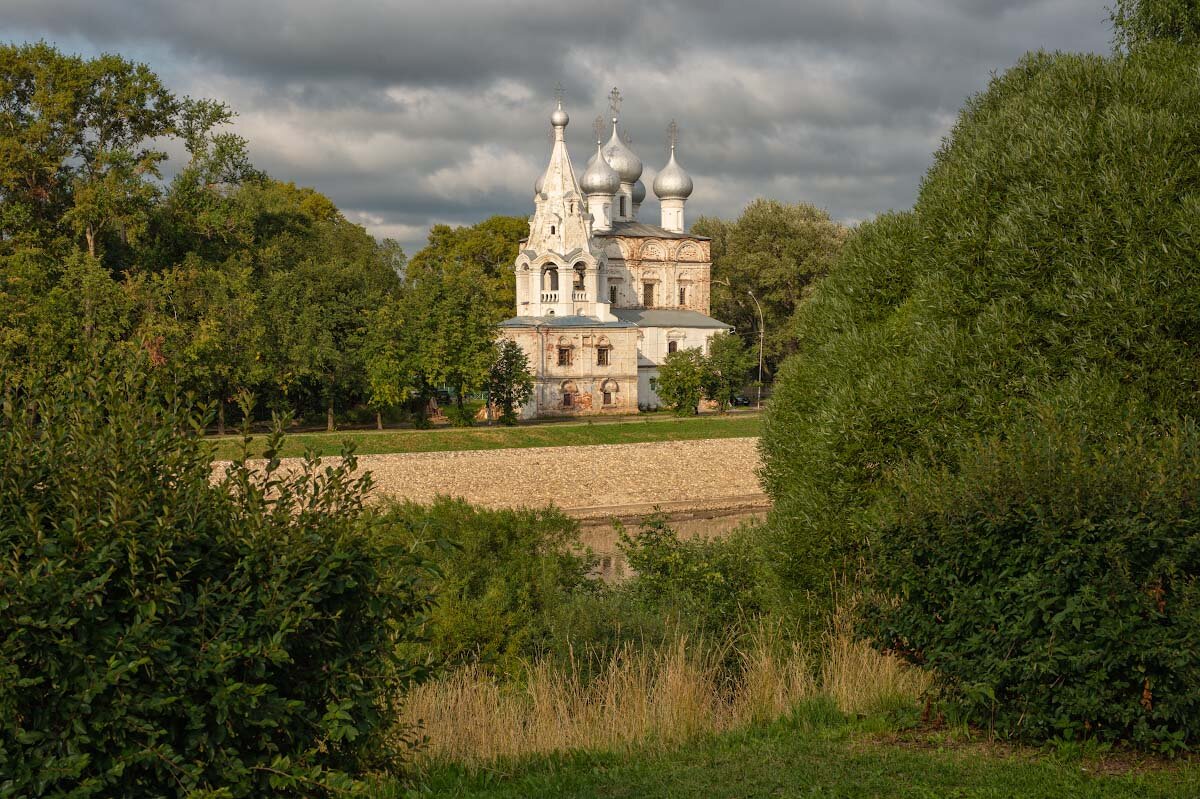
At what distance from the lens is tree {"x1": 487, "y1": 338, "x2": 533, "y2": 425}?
4391 centimetres

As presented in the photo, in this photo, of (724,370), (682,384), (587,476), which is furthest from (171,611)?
(724,370)

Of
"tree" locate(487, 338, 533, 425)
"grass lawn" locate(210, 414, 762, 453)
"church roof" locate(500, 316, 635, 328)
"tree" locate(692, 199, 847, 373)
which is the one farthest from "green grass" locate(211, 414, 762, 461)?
"tree" locate(692, 199, 847, 373)

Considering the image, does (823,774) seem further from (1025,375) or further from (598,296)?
(598,296)

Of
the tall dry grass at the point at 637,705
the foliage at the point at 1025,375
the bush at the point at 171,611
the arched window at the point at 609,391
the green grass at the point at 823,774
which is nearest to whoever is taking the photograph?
the bush at the point at 171,611

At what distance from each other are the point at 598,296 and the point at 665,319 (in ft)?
19.4

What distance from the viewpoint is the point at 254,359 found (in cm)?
3541

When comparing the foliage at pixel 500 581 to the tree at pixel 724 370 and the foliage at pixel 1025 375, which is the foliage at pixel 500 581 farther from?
the tree at pixel 724 370

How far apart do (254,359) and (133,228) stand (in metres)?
5.54

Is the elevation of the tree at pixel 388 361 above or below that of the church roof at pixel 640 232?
below

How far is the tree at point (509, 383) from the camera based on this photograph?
43906mm

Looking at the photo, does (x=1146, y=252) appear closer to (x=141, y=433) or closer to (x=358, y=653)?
(x=358, y=653)

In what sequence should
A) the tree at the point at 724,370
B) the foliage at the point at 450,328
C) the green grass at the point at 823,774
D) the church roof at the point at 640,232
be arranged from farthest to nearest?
the church roof at the point at 640,232
the tree at the point at 724,370
the foliage at the point at 450,328
the green grass at the point at 823,774

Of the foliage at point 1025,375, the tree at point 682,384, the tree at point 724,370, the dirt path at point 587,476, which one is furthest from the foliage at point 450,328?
the foliage at point 1025,375

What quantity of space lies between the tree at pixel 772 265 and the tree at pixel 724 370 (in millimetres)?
9693
